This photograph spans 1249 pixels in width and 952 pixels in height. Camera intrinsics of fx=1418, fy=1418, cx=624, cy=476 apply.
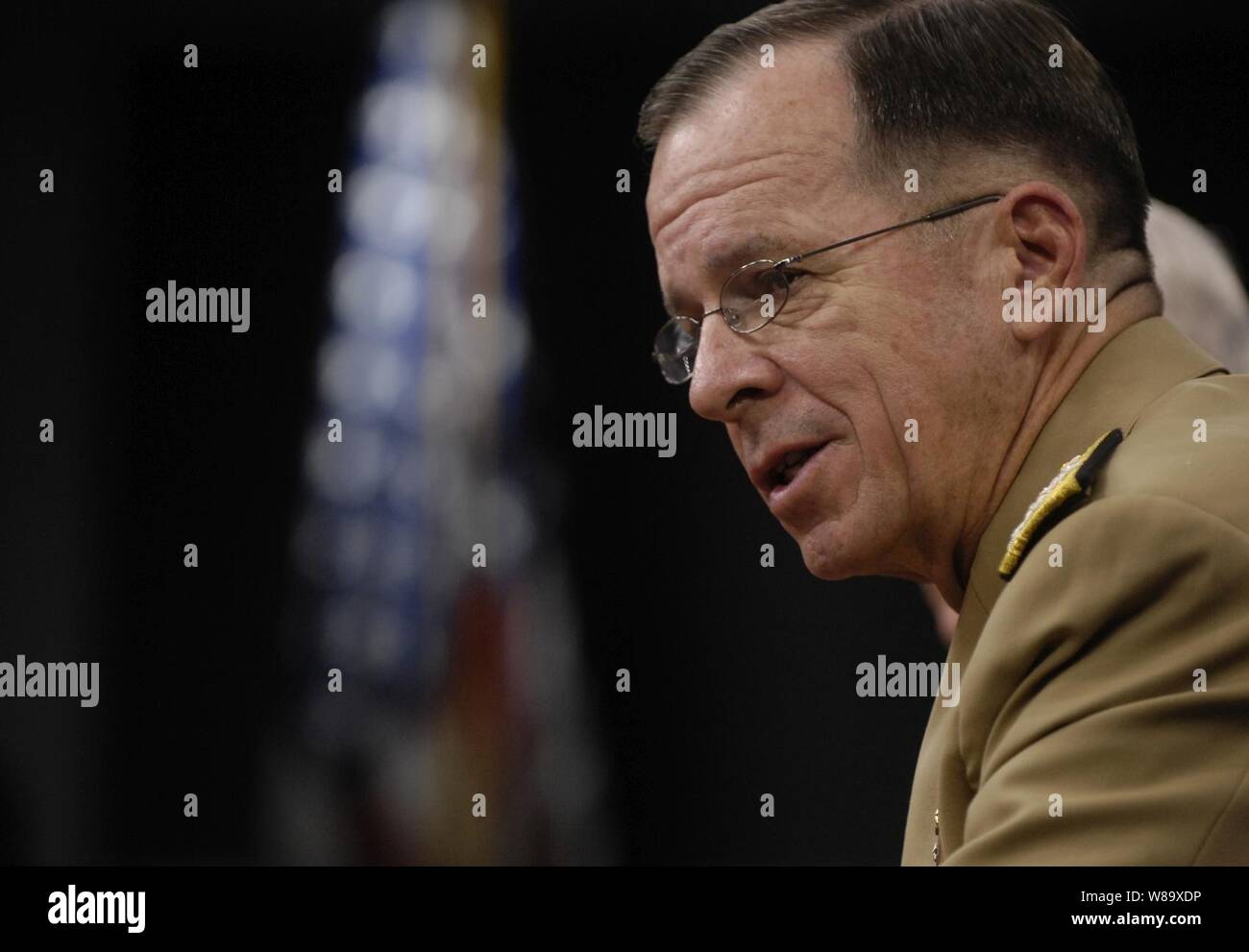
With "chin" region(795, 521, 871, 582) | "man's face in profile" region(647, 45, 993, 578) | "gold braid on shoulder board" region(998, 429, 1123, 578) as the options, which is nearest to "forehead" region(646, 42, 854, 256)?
"man's face in profile" region(647, 45, 993, 578)

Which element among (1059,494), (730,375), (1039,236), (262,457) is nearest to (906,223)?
(1039,236)

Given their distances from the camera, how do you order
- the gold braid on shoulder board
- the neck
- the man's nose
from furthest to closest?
the man's nose, the neck, the gold braid on shoulder board

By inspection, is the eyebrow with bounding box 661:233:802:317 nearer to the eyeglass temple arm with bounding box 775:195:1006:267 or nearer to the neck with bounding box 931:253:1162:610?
the eyeglass temple arm with bounding box 775:195:1006:267

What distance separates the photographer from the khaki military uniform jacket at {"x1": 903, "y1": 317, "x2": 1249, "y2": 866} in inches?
42.6

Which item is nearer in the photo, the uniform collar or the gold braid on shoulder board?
the gold braid on shoulder board

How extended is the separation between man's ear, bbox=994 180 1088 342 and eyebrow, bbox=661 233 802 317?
0.83 feet

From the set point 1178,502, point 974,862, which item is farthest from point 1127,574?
point 974,862

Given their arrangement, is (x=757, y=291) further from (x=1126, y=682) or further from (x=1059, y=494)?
(x=1126, y=682)

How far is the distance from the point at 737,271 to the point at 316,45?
157 cm

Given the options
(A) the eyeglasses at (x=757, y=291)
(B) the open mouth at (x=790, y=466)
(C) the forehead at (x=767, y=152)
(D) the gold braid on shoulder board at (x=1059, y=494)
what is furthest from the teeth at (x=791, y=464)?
(D) the gold braid on shoulder board at (x=1059, y=494)

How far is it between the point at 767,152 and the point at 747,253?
123mm

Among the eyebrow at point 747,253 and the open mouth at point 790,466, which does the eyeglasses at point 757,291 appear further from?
the open mouth at point 790,466
